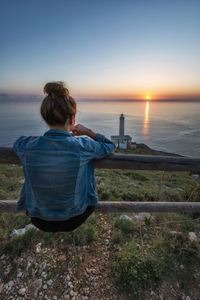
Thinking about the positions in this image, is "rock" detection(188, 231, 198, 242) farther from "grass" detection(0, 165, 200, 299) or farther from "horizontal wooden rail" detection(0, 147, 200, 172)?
"horizontal wooden rail" detection(0, 147, 200, 172)

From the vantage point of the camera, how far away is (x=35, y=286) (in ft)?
6.95

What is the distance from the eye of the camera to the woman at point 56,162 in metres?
1.37

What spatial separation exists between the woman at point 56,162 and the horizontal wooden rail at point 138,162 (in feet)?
0.94

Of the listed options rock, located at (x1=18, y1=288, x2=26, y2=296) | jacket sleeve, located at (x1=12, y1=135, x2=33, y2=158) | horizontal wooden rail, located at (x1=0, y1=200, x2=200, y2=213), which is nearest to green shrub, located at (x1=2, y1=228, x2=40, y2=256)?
rock, located at (x1=18, y1=288, x2=26, y2=296)

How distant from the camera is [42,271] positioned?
7.55 feet

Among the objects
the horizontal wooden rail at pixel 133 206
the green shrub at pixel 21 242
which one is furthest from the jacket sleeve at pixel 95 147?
the green shrub at pixel 21 242

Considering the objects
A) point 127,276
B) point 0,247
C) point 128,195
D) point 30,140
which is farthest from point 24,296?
point 128,195

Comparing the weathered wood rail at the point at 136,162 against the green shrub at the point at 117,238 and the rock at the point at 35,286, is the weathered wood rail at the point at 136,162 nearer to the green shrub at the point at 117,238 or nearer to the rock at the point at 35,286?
the rock at the point at 35,286

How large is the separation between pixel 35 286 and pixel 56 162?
197 centimetres

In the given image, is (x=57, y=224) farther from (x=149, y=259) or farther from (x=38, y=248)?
(x=149, y=259)

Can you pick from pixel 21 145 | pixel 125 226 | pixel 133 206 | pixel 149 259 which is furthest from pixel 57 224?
pixel 125 226

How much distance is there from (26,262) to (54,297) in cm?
69

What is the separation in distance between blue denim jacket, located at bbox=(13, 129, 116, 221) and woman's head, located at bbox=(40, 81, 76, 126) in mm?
111

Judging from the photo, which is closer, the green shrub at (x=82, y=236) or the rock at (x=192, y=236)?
the green shrub at (x=82, y=236)
